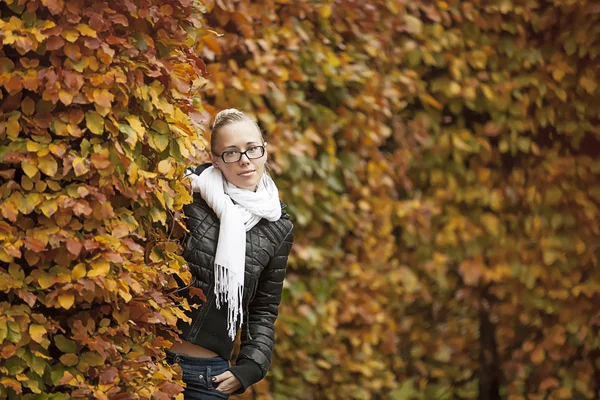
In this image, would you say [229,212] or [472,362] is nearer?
[229,212]

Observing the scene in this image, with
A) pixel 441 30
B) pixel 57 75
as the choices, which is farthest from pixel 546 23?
pixel 57 75

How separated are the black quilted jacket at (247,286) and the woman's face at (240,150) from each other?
114 mm

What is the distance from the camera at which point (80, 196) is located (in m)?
2.47

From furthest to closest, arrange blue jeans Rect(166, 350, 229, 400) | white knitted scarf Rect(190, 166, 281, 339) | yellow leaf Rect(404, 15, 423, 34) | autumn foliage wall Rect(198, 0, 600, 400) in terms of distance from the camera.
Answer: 1. yellow leaf Rect(404, 15, 423, 34)
2. autumn foliage wall Rect(198, 0, 600, 400)
3. blue jeans Rect(166, 350, 229, 400)
4. white knitted scarf Rect(190, 166, 281, 339)

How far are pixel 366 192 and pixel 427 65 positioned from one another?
991 millimetres

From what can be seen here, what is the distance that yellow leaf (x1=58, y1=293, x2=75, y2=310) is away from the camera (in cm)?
245

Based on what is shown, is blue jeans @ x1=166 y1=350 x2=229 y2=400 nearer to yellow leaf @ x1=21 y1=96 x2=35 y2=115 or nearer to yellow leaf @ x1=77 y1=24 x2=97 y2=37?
yellow leaf @ x1=21 y1=96 x2=35 y2=115

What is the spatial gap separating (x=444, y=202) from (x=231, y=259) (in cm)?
300

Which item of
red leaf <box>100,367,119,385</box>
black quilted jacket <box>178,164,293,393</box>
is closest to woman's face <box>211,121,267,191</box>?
black quilted jacket <box>178,164,293,393</box>

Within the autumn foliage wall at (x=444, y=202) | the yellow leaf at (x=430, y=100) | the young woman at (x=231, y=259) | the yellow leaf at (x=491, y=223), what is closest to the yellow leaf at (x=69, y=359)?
the young woman at (x=231, y=259)

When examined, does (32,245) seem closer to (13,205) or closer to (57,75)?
(13,205)

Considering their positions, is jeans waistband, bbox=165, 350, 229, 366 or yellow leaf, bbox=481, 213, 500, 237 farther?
yellow leaf, bbox=481, 213, 500, 237

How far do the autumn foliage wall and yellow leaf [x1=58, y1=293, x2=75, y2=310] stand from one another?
2.27 m

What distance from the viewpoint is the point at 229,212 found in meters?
2.88
